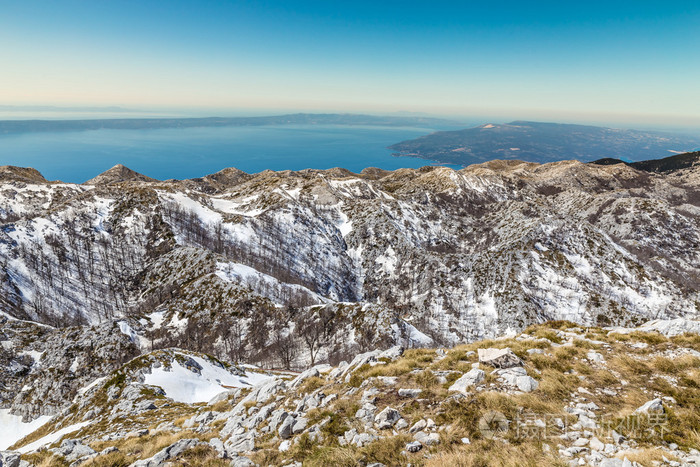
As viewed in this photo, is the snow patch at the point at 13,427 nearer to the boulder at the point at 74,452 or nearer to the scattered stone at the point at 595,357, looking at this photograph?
the boulder at the point at 74,452

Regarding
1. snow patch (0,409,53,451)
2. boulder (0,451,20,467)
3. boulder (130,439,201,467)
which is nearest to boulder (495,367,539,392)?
boulder (130,439,201,467)

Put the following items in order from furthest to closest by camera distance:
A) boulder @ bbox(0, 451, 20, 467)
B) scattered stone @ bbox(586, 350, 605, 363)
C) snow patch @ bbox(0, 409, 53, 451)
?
snow patch @ bbox(0, 409, 53, 451)
scattered stone @ bbox(586, 350, 605, 363)
boulder @ bbox(0, 451, 20, 467)

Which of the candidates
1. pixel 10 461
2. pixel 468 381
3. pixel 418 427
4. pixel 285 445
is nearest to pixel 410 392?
pixel 418 427

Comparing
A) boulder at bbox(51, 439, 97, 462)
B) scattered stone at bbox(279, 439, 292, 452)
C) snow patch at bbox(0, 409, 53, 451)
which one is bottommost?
snow patch at bbox(0, 409, 53, 451)

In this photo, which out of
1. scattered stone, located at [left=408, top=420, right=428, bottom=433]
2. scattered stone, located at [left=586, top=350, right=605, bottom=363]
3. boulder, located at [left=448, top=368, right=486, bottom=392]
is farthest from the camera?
scattered stone, located at [left=586, top=350, right=605, bottom=363]

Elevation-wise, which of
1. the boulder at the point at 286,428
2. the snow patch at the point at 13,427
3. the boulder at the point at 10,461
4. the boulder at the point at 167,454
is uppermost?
the boulder at the point at 286,428

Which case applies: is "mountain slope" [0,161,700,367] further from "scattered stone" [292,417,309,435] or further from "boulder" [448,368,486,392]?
"scattered stone" [292,417,309,435]

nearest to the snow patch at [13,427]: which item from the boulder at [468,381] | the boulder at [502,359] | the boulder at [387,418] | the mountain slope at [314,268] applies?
the mountain slope at [314,268]

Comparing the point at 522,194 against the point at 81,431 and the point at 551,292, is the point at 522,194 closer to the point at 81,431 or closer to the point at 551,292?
the point at 551,292
